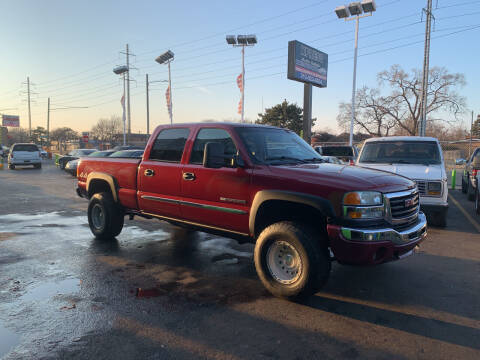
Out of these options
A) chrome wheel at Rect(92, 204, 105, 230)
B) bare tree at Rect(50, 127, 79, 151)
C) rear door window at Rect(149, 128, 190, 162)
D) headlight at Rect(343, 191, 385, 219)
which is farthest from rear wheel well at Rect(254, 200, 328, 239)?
bare tree at Rect(50, 127, 79, 151)

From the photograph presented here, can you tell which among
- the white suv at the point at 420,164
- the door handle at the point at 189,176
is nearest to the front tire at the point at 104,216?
the door handle at the point at 189,176

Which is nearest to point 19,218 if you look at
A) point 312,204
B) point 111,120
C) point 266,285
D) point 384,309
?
point 266,285

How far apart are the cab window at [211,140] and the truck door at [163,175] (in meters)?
0.24

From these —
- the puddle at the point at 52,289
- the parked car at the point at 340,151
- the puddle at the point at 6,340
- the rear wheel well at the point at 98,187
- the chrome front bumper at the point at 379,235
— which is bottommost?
the puddle at the point at 6,340

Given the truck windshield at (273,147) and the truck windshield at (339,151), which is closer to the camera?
the truck windshield at (273,147)

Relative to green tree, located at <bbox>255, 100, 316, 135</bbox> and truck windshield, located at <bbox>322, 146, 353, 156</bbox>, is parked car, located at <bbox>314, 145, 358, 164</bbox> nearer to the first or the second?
truck windshield, located at <bbox>322, 146, 353, 156</bbox>

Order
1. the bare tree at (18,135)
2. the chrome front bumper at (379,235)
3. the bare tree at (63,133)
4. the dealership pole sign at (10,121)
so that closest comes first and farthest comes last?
the chrome front bumper at (379,235)
the dealership pole sign at (10,121)
the bare tree at (63,133)
the bare tree at (18,135)

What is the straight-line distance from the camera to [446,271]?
15.8 feet

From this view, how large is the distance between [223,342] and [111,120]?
346 ft

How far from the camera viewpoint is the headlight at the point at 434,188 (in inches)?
275

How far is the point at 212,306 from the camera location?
3682 millimetres

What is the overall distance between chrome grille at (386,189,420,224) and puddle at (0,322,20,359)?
3.64 meters

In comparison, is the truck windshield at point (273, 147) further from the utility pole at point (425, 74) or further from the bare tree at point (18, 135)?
the bare tree at point (18, 135)

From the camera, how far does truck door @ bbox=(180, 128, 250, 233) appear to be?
13.6ft
